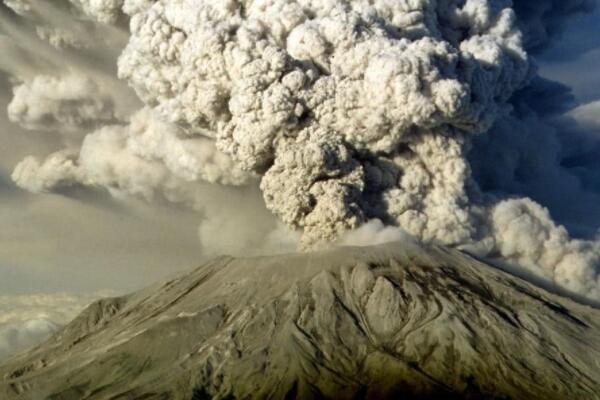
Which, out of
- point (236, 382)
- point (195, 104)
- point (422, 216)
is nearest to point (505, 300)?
point (422, 216)

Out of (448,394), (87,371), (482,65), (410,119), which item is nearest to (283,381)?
(448,394)


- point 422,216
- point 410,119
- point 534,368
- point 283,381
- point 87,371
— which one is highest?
point 410,119

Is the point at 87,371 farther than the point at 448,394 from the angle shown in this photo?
Yes

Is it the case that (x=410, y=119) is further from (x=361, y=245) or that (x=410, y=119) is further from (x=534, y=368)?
(x=534, y=368)

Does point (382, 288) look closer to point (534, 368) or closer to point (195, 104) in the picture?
point (534, 368)

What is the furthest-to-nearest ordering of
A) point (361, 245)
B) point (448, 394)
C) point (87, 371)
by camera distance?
point (361, 245) → point (87, 371) → point (448, 394)

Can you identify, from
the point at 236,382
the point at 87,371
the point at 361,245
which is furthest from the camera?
the point at 361,245

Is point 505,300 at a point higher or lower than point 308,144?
lower
